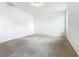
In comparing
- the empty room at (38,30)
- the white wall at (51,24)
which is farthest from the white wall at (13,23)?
the white wall at (51,24)

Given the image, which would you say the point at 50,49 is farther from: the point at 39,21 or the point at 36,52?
the point at 39,21

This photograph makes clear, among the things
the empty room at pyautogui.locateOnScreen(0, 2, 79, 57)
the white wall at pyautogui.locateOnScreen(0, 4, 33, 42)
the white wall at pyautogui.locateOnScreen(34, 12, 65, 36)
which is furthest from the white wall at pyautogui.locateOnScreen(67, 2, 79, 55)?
the white wall at pyautogui.locateOnScreen(0, 4, 33, 42)

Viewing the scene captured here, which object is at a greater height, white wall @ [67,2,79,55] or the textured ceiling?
the textured ceiling

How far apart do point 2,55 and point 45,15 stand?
0.77 meters

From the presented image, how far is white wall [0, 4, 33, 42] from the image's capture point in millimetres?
1359

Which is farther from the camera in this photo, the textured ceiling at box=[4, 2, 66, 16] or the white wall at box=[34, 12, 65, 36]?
the white wall at box=[34, 12, 65, 36]

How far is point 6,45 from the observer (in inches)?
53.2

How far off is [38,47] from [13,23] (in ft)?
1.51

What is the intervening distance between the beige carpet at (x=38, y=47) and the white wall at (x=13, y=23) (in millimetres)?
80

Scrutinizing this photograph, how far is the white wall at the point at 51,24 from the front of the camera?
1.40 meters

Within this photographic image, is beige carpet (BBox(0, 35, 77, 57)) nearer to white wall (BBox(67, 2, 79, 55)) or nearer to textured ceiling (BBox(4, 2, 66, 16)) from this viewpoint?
white wall (BBox(67, 2, 79, 55))

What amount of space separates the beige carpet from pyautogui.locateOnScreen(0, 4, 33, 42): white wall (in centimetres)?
8

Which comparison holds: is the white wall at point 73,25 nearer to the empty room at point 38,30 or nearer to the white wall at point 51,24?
the empty room at point 38,30

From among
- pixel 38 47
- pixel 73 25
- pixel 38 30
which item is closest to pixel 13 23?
pixel 38 30
